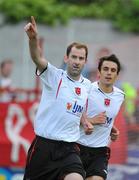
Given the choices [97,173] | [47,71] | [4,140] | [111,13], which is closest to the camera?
[47,71]

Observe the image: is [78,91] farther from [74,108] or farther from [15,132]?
[15,132]

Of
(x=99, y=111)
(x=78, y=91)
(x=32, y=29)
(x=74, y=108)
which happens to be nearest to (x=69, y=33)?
(x=99, y=111)

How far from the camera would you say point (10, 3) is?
21.0m

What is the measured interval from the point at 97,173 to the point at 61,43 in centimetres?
1038

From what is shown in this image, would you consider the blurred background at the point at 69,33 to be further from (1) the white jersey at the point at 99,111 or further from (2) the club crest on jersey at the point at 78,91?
(2) the club crest on jersey at the point at 78,91

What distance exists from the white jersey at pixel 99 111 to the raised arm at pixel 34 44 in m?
1.13

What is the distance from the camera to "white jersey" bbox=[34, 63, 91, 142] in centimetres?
1014

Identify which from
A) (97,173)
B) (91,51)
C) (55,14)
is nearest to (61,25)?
(55,14)

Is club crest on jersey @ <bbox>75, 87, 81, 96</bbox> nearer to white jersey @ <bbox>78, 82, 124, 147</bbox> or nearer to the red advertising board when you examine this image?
white jersey @ <bbox>78, 82, 124, 147</bbox>

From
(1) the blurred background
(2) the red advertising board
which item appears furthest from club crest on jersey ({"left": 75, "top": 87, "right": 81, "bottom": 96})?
(1) the blurred background

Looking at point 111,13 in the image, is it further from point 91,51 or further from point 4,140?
point 4,140

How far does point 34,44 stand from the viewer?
974 cm

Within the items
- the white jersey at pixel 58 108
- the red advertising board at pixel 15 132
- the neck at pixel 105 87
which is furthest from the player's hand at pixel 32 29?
the red advertising board at pixel 15 132

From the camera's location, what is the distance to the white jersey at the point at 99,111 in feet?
35.7
